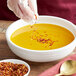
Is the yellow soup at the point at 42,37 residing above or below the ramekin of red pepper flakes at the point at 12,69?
above

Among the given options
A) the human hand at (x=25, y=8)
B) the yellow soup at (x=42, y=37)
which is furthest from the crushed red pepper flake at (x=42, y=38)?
the human hand at (x=25, y=8)

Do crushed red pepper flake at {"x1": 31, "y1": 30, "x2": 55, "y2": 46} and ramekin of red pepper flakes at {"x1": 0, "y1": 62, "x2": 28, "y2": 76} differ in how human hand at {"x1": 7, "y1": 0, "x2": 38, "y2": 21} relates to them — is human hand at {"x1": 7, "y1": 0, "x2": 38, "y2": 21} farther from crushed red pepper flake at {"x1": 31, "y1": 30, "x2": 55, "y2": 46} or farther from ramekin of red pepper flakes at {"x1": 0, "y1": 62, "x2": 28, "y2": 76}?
ramekin of red pepper flakes at {"x1": 0, "y1": 62, "x2": 28, "y2": 76}

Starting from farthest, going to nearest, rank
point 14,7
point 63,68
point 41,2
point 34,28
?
point 41,2 < point 34,28 < point 14,7 < point 63,68

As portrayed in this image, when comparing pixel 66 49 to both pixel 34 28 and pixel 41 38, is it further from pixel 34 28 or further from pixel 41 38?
pixel 34 28

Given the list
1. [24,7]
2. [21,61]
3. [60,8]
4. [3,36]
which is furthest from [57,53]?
[60,8]

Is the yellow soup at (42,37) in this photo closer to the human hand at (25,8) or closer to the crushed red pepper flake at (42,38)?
the crushed red pepper flake at (42,38)

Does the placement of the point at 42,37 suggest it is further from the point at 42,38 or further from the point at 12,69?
the point at 12,69
